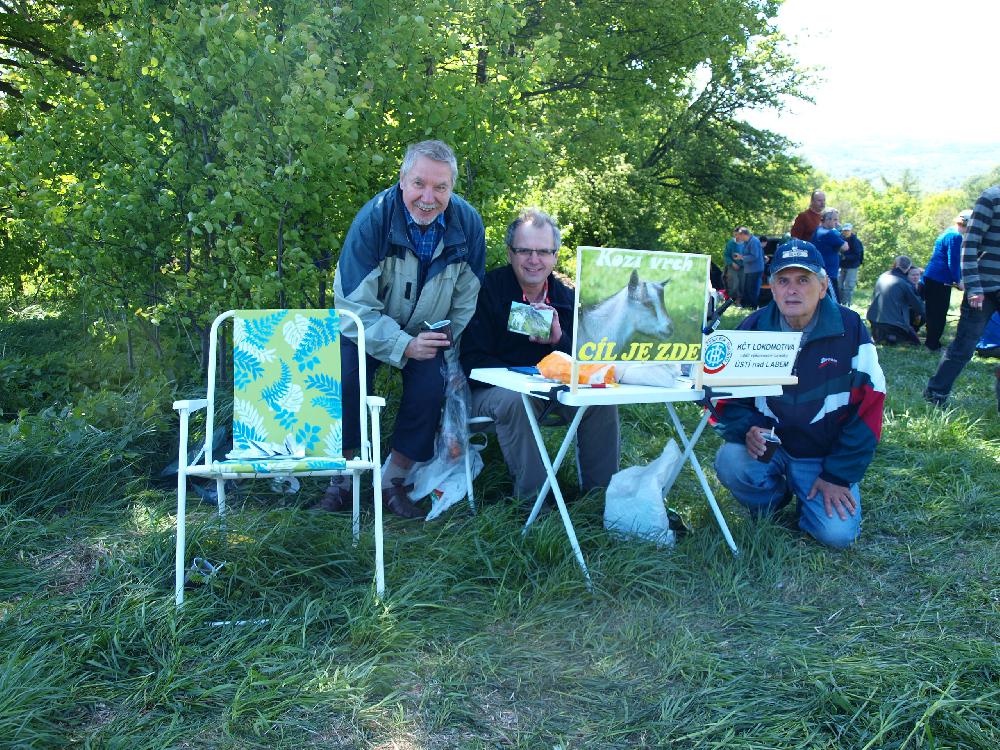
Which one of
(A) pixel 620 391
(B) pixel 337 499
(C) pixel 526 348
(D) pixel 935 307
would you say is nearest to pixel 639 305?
(A) pixel 620 391

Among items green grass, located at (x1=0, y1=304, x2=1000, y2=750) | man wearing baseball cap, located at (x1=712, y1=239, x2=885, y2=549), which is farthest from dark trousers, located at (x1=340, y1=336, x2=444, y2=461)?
man wearing baseball cap, located at (x1=712, y1=239, x2=885, y2=549)

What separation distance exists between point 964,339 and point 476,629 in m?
4.59

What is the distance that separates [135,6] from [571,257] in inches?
477

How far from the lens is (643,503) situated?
11.2 ft

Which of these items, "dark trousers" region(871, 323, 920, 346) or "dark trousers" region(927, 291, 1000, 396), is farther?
"dark trousers" region(871, 323, 920, 346)

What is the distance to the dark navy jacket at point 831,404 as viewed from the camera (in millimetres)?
3430

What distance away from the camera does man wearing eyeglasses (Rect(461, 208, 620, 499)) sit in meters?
3.71

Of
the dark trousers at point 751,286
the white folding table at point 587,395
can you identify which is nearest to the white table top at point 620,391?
the white folding table at point 587,395

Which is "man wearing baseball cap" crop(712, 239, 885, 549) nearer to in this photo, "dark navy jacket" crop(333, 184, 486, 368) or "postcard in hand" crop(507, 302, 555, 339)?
"postcard in hand" crop(507, 302, 555, 339)

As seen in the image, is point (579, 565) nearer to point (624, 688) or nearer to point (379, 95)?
point (624, 688)

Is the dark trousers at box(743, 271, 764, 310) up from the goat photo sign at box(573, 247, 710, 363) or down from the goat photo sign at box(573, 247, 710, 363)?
down

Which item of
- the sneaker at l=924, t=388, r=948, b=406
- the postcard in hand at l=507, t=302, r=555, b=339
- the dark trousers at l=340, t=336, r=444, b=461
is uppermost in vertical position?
the postcard in hand at l=507, t=302, r=555, b=339

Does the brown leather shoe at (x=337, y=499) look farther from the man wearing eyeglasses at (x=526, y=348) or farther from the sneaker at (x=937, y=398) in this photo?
the sneaker at (x=937, y=398)

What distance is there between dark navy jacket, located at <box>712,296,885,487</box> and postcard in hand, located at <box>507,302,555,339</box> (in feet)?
2.73
